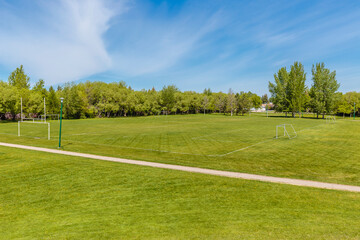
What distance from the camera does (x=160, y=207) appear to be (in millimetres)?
8578

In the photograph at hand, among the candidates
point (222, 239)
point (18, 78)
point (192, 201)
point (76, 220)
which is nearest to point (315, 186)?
point (192, 201)

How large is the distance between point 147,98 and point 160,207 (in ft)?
317

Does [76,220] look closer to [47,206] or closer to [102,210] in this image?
[102,210]

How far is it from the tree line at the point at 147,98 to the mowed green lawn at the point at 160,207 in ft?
208

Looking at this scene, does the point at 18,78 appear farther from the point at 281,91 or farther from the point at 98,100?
the point at 281,91

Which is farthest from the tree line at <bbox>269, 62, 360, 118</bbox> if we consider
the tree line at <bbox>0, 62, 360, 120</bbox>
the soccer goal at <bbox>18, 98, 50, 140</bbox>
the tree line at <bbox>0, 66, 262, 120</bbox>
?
the soccer goal at <bbox>18, 98, 50, 140</bbox>

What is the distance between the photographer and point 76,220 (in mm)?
7785

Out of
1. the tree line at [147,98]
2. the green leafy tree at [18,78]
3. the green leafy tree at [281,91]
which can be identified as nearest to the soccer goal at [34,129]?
the tree line at [147,98]

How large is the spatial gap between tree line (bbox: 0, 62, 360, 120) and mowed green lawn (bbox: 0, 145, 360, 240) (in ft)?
208

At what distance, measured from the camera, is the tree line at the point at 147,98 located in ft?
242

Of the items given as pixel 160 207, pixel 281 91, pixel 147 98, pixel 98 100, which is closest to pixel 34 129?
pixel 160 207

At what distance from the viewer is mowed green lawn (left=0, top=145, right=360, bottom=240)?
676 cm

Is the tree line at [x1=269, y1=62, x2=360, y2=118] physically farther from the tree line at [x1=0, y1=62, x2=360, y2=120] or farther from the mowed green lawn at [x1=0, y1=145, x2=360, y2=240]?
the mowed green lawn at [x1=0, y1=145, x2=360, y2=240]

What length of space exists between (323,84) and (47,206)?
320 ft
